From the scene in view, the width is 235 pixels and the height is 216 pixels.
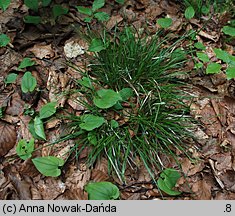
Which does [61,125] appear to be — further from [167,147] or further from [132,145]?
[167,147]

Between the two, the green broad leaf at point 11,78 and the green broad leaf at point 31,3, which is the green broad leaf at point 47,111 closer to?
the green broad leaf at point 11,78

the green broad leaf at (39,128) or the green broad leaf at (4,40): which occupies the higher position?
the green broad leaf at (4,40)

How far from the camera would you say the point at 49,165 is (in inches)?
78.1

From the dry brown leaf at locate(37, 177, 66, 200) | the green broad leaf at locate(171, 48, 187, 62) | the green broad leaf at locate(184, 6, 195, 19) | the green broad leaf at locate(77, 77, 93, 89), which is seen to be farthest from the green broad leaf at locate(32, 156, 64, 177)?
the green broad leaf at locate(184, 6, 195, 19)

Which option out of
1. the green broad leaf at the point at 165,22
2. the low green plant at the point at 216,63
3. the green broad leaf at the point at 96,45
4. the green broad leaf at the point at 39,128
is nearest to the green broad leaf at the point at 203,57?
the low green plant at the point at 216,63

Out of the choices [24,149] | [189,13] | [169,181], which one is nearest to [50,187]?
[24,149]

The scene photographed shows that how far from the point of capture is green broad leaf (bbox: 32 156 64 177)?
1.96 meters

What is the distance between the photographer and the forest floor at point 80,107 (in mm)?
2010

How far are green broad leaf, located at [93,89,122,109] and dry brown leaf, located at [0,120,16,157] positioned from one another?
21.1 inches

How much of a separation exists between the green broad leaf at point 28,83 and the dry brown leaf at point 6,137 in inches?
9.7

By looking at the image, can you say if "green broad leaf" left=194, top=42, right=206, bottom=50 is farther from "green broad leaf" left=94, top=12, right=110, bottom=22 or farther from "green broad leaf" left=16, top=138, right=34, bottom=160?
"green broad leaf" left=16, top=138, right=34, bottom=160

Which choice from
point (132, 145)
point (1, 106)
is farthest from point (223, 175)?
point (1, 106)

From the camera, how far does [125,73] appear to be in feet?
7.55

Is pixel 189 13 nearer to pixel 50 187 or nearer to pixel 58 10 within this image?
pixel 58 10
